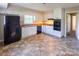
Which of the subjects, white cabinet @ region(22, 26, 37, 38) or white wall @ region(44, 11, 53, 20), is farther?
white wall @ region(44, 11, 53, 20)

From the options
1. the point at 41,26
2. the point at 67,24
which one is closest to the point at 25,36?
the point at 41,26

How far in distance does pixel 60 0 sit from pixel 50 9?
5732mm

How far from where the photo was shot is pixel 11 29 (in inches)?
220

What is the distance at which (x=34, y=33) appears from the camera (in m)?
6.54

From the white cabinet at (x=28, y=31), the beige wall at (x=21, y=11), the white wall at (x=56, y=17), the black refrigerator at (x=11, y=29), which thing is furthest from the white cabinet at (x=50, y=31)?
the black refrigerator at (x=11, y=29)

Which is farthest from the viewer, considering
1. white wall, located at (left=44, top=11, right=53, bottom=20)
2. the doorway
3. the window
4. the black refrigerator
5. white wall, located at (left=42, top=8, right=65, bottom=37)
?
the doorway

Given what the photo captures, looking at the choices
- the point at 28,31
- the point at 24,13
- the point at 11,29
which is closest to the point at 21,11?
the point at 24,13

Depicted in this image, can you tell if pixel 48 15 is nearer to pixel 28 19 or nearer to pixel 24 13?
pixel 28 19

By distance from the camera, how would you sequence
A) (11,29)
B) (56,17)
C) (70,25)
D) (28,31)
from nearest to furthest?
1. (11,29)
2. (28,31)
3. (56,17)
4. (70,25)

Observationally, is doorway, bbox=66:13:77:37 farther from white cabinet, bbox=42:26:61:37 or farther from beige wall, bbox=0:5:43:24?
beige wall, bbox=0:5:43:24

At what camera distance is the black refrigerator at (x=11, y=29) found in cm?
525

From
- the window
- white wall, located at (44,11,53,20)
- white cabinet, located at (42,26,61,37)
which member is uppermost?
white wall, located at (44,11,53,20)

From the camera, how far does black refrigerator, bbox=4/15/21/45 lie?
5.25 meters

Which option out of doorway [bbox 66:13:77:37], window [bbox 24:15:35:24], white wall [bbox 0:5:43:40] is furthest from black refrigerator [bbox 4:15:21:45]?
doorway [bbox 66:13:77:37]
